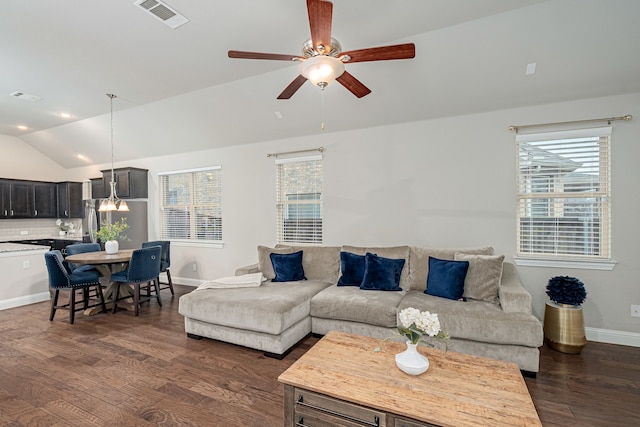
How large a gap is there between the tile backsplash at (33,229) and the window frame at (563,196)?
30.2 ft

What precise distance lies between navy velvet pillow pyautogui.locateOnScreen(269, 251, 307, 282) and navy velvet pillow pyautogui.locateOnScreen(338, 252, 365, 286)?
0.63m

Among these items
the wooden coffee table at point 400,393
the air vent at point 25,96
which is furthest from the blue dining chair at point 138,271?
the wooden coffee table at point 400,393

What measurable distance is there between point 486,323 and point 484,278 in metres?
0.60

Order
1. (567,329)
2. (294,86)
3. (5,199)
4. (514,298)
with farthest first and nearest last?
1. (5,199)
2. (567,329)
3. (514,298)
4. (294,86)

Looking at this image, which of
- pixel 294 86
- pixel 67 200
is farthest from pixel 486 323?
pixel 67 200

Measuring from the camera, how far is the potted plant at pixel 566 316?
299cm

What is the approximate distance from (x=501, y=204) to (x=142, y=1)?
4.27 metres

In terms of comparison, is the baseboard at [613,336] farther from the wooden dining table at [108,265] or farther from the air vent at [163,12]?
the wooden dining table at [108,265]

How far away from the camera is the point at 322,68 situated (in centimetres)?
203

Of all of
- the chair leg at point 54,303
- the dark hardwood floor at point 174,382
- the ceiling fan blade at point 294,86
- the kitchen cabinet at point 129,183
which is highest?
the ceiling fan blade at point 294,86

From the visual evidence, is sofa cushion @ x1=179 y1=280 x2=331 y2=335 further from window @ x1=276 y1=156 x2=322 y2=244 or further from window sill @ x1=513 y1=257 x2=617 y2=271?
window sill @ x1=513 y1=257 x2=617 y2=271

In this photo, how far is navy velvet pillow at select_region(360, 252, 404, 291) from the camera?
3570 millimetres

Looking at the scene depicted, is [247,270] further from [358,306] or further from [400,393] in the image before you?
[400,393]

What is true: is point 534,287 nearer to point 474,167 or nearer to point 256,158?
point 474,167
